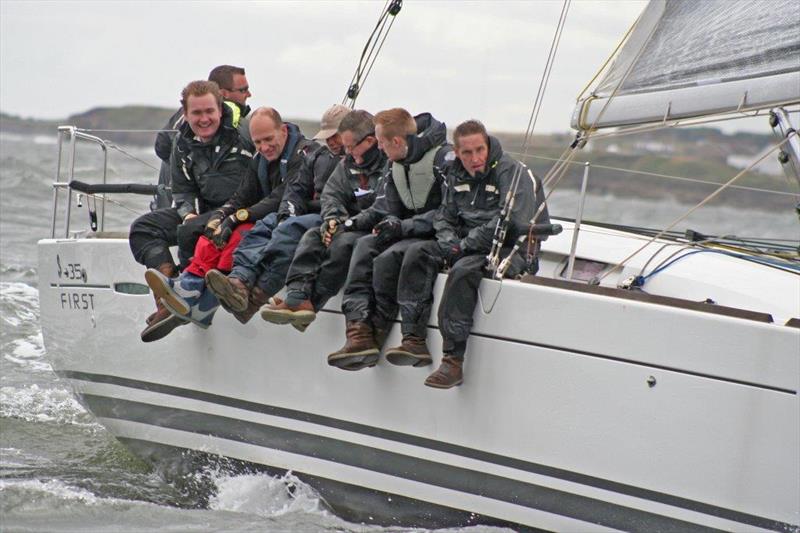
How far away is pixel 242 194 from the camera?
5.49 m

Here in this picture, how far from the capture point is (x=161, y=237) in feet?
18.1

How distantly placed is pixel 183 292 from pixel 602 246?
8.23 ft

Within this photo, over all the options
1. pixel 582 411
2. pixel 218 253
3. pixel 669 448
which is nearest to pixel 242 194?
pixel 218 253

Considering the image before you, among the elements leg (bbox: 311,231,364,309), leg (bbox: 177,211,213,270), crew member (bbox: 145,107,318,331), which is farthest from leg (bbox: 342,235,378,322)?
leg (bbox: 177,211,213,270)

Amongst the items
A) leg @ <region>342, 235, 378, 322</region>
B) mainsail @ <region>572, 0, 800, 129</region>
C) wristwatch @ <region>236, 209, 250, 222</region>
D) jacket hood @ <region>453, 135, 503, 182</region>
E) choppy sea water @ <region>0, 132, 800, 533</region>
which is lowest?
choppy sea water @ <region>0, 132, 800, 533</region>

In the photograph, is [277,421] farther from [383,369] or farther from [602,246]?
[602,246]

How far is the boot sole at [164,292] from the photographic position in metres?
4.96

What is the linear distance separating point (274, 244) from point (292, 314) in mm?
407

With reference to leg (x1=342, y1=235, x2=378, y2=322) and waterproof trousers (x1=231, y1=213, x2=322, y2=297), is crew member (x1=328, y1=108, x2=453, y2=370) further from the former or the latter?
waterproof trousers (x1=231, y1=213, x2=322, y2=297)

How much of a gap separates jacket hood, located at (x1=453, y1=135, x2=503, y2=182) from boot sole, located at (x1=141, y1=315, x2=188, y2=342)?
1.49 m

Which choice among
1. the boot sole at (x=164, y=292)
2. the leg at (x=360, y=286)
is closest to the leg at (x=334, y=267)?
the leg at (x=360, y=286)

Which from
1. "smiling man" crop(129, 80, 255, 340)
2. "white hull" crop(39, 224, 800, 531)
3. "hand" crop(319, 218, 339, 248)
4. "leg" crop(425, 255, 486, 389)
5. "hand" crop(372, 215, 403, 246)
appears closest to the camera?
"white hull" crop(39, 224, 800, 531)

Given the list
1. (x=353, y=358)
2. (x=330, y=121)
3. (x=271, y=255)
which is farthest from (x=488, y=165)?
(x=330, y=121)

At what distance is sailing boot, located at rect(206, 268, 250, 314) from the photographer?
Result: 482 cm
